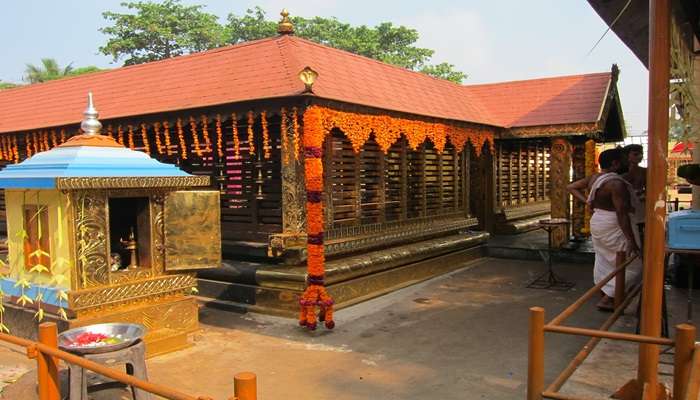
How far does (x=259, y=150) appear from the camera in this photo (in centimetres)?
840

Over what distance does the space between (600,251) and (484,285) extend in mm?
2651

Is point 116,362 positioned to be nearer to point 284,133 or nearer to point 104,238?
point 104,238

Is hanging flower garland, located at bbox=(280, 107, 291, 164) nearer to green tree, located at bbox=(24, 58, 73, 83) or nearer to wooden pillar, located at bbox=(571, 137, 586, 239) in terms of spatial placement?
wooden pillar, located at bbox=(571, 137, 586, 239)

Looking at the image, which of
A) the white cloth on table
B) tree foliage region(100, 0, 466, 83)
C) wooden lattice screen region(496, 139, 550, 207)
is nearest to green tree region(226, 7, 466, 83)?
tree foliage region(100, 0, 466, 83)

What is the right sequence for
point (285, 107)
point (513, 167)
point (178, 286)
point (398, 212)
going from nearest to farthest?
point (178, 286), point (285, 107), point (398, 212), point (513, 167)

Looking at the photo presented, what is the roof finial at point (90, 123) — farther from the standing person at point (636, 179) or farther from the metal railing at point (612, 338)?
the standing person at point (636, 179)

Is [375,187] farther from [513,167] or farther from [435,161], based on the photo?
[513,167]

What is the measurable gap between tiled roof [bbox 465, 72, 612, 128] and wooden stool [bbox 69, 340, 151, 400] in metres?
9.52

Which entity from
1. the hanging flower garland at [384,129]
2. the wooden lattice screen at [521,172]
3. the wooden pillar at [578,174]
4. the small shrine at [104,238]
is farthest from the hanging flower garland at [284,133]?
the wooden lattice screen at [521,172]

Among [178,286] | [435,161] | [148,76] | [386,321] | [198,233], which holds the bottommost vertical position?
[386,321]

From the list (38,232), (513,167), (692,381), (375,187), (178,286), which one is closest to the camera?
(692,381)

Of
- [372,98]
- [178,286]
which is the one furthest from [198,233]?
[372,98]

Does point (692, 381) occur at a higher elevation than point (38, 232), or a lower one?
lower

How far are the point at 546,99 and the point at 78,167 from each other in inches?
399
